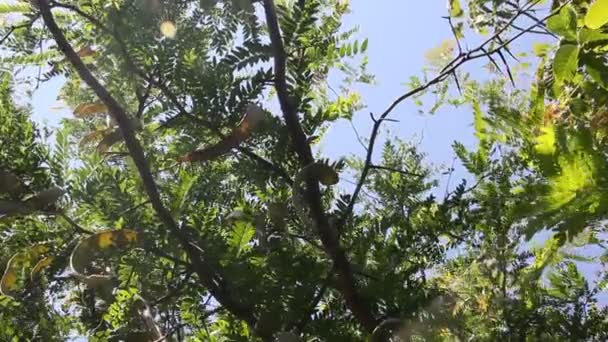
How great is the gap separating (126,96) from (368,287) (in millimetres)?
942

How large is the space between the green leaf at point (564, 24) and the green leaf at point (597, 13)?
1.06 ft

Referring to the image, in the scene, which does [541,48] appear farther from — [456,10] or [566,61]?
[566,61]

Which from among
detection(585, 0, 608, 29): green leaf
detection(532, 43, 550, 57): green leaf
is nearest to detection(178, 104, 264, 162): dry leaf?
detection(532, 43, 550, 57): green leaf

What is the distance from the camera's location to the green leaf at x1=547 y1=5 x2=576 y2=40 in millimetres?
1187

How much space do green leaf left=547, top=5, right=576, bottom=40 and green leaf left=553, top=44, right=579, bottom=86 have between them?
0.03 meters

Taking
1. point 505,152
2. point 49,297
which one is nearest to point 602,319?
point 505,152

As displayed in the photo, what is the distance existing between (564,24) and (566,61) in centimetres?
7

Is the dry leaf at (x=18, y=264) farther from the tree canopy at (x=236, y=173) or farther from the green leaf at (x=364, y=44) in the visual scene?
the green leaf at (x=364, y=44)

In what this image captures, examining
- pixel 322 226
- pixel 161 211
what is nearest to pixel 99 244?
pixel 161 211

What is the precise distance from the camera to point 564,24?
3.91 ft

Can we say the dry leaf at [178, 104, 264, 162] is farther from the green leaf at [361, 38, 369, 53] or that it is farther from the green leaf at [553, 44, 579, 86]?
the green leaf at [553, 44, 579, 86]

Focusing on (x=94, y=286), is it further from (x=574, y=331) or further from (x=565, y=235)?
Answer: (x=574, y=331)

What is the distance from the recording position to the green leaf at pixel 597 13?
0.84 meters

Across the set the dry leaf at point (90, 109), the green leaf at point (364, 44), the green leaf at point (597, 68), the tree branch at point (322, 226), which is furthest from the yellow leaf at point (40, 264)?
the green leaf at point (597, 68)
